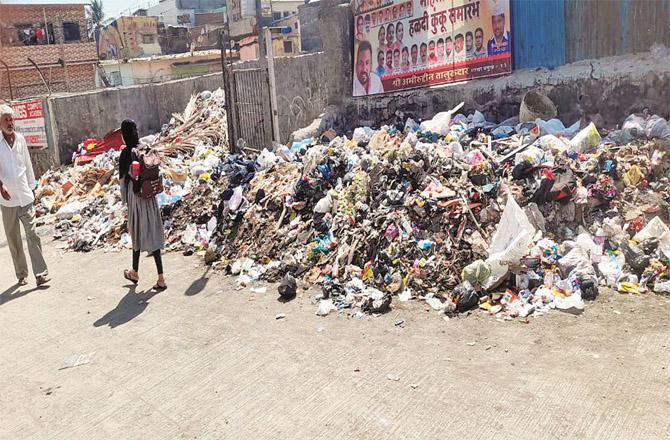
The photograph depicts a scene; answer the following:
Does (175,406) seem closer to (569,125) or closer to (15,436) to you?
(15,436)

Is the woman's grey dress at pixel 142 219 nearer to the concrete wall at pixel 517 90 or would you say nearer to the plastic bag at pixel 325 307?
the plastic bag at pixel 325 307

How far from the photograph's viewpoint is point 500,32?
24.1 feet

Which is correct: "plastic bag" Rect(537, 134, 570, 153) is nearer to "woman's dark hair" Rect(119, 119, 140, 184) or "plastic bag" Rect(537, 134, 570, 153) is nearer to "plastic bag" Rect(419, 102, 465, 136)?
"plastic bag" Rect(419, 102, 465, 136)

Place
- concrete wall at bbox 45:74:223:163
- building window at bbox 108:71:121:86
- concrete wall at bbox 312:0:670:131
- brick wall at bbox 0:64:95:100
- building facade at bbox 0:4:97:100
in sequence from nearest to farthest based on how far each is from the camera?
concrete wall at bbox 312:0:670:131 < concrete wall at bbox 45:74:223:163 < brick wall at bbox 0:64:95:100 < building facade at bbox 0:4:97:100 < building window at bbox 108:71:121:86

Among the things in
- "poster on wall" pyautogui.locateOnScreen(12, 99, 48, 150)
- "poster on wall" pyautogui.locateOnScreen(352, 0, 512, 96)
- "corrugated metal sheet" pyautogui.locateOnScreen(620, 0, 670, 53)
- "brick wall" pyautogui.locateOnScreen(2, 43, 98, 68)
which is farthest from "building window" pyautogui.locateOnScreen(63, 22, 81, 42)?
"corrugated metal sheet" pyautogui.locateOnScreen(620, 0, 670, 53)

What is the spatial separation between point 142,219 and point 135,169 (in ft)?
1.67

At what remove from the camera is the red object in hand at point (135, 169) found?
5.23 m

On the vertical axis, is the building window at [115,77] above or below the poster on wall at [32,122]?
above

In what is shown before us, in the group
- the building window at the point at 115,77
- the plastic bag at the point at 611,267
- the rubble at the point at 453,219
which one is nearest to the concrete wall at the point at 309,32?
the building window at the point at 115,77

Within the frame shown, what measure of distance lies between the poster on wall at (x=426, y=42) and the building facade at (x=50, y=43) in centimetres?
2118

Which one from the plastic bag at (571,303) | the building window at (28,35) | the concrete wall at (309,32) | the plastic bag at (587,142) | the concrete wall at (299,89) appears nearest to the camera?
the plastic bag at (571,303)

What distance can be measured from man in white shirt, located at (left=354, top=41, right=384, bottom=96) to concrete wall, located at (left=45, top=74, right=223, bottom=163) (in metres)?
5.11

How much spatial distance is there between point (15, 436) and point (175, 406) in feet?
3.01

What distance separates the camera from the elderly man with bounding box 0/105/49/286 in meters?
5.67
